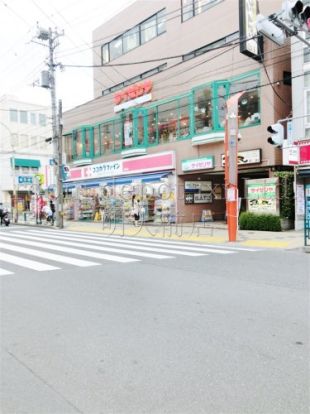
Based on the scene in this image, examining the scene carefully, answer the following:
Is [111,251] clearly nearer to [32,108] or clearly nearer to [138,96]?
[138,96]

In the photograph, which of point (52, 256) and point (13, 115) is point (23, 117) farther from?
point (52, 256)

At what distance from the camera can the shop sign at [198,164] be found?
74.2 feet

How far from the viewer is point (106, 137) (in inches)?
1236

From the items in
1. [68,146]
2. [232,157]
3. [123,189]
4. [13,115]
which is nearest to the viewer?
[232,157]

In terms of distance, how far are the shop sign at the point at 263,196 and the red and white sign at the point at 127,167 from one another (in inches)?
237

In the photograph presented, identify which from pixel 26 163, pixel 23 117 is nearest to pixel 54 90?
pixel 26 163

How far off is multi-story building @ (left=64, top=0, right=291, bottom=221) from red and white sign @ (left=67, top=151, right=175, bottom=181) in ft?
0.24

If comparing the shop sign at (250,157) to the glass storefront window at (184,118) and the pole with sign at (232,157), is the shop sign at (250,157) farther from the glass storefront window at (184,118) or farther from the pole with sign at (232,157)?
the glass storefront window at (184,118)

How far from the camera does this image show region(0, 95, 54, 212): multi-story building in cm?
6066

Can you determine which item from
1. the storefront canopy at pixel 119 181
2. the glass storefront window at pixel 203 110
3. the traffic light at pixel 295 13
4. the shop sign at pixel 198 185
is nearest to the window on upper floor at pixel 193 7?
the glass storefront window at pixel 203 110

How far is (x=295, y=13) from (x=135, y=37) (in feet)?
73.9

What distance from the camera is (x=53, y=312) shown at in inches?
239

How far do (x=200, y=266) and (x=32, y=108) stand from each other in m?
60.3

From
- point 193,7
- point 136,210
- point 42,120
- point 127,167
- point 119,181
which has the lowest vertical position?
point 136,210
